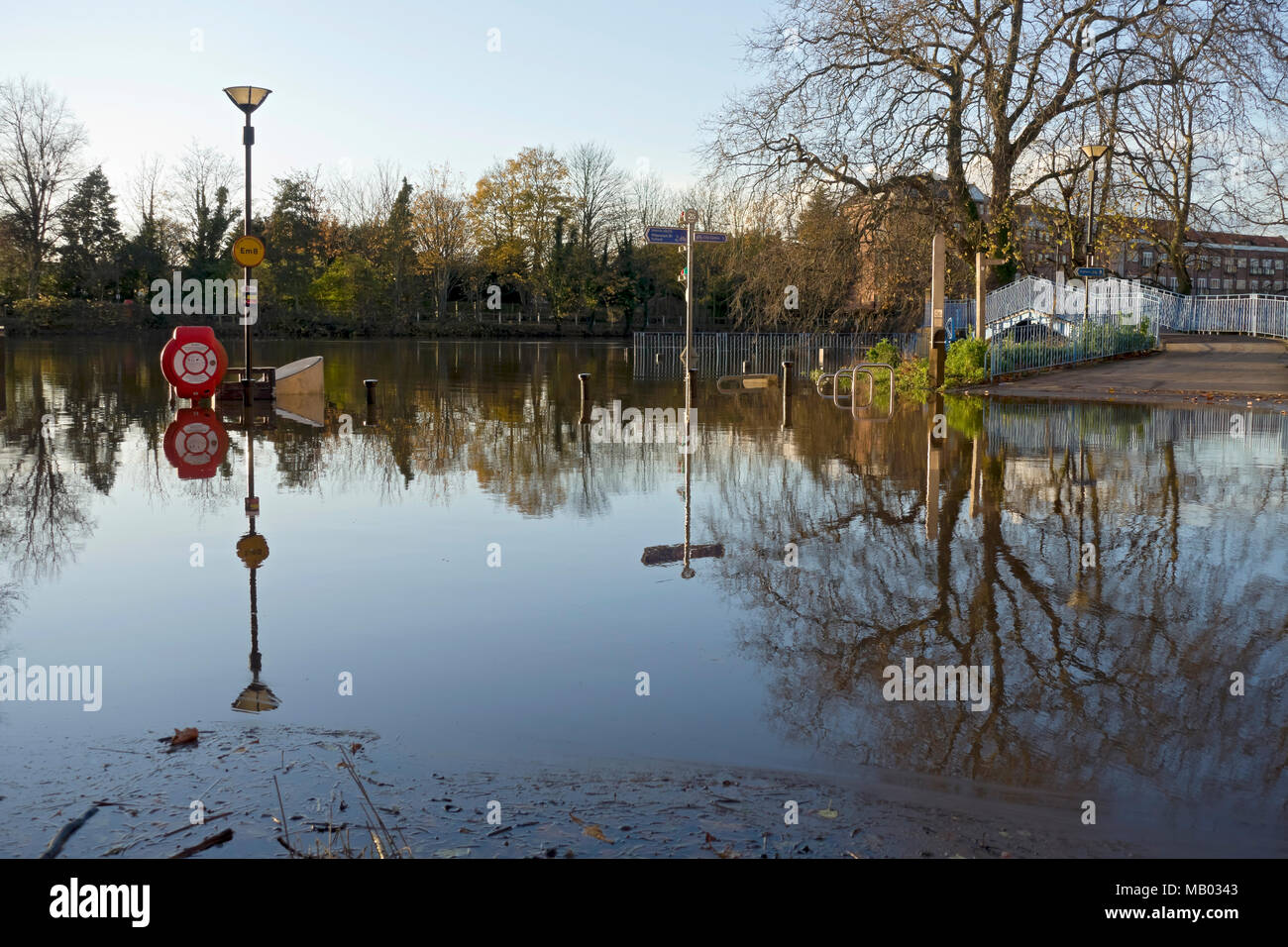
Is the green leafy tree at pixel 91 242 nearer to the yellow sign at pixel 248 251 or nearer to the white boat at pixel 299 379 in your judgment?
the white boat at pixel 299 379

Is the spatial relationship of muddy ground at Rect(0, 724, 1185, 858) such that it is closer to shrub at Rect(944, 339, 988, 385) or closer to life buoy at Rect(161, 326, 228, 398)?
life buoy at Rect(161, 326, 228, 398)

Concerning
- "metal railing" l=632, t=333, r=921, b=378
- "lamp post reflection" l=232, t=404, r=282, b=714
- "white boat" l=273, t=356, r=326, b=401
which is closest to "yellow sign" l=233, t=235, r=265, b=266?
"white boat" l=273, t=356, r=326, b=401

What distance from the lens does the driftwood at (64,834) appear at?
3.84 meters

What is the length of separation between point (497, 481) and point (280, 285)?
60.7m

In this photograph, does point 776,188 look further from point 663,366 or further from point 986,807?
point 986,807

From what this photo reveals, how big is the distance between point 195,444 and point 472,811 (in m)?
12.6

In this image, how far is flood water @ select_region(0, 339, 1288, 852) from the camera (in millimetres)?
4938

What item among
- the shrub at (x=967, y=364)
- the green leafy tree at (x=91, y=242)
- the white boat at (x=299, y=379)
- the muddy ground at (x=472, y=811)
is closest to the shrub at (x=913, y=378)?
the shrub at (x=967, y=364)

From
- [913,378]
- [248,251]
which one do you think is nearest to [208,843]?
[248,251]

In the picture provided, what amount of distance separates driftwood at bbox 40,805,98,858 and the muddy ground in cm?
2

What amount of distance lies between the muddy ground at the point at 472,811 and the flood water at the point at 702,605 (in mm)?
205

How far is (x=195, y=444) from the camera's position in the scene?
15.5 meters
